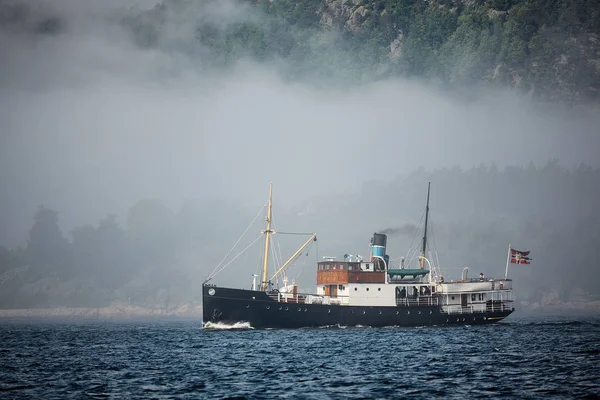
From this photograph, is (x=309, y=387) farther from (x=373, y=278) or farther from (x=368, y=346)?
(x=373, y=278)

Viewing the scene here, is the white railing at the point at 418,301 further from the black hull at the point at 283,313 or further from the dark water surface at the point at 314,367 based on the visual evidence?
the dark water surface at the point at 314,367

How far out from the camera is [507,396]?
38.4 meters

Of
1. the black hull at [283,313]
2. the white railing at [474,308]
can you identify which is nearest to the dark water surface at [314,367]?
the black hull at [283,313]

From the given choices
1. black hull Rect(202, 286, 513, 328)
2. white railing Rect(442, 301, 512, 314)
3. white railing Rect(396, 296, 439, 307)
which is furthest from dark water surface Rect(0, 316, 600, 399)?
white railing Rect(442, 301, 512, 314)

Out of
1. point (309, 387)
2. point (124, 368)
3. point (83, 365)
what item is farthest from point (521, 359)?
point (83, 365)

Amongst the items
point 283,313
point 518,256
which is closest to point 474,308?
point 518,256

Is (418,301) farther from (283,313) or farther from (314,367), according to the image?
(314,367)

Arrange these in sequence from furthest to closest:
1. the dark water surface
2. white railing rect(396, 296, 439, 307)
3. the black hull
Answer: white railing rect(396, 296, 439, 307) → the black hull → the dark water surface

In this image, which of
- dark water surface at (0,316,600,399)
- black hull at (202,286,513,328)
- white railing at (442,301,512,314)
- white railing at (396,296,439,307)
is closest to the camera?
dark water surface at (0,316,600,399)

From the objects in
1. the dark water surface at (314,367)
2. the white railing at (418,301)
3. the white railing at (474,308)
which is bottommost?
the dark water surface at (314,367)

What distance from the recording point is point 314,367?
51.1 metres

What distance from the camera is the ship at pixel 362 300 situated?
83.9 m

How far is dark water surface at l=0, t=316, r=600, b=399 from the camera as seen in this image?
41.0 meters

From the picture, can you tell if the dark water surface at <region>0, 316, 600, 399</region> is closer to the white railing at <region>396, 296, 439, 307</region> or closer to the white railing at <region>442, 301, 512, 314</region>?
the white railing at <region>396, 296, 439, 307</region>
